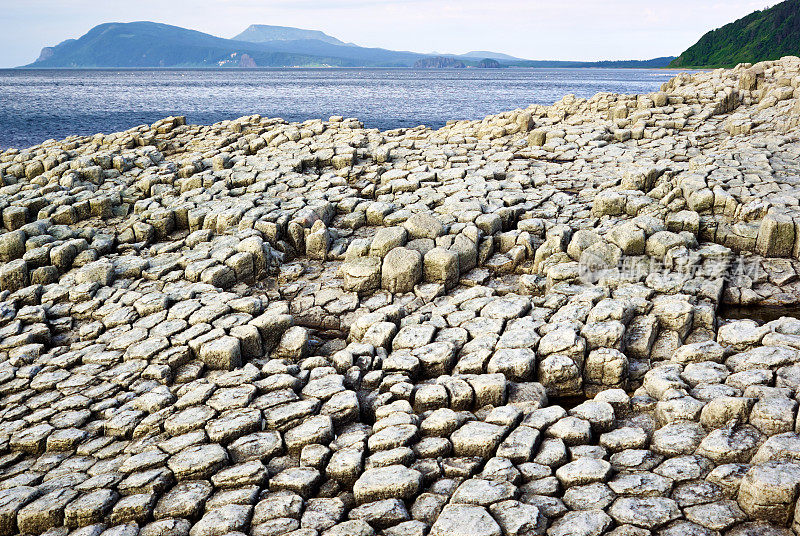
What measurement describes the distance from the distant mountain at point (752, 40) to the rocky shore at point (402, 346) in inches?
3127

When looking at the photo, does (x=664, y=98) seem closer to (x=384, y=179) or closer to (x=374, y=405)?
(x=384, y=179)

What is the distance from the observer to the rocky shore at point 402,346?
477cm

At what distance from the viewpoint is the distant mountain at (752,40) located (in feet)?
249

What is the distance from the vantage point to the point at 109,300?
28.6 feet

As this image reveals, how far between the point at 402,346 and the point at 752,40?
98.7 metres

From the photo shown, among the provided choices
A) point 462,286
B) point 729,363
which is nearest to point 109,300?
point 462,286

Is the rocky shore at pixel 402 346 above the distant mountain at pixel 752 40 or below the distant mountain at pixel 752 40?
below

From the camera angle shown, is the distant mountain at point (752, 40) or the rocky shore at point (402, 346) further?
the distant mountain at point (752, 40)

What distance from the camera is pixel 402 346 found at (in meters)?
7.24

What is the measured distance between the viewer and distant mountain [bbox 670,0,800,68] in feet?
249

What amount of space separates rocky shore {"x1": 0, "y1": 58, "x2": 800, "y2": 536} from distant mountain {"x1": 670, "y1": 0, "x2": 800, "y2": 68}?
7944 centimetres

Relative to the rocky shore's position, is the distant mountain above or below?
above

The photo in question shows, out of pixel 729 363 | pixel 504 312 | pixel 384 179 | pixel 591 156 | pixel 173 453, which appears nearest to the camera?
pixel 173 453

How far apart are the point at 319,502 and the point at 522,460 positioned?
187 centimetres
